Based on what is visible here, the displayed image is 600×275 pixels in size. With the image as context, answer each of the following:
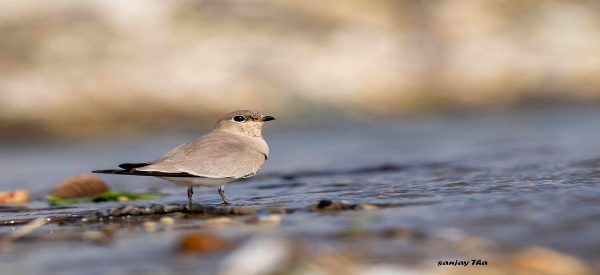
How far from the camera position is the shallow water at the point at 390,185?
167 inches

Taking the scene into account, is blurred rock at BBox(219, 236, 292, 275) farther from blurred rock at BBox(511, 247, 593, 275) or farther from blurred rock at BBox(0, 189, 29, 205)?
blurred rock at BBox(0, 189, 29, 205)

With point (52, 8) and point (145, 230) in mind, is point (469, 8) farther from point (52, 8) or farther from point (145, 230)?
point (145, 230)

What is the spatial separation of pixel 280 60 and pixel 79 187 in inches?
384

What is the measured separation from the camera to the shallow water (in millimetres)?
4254

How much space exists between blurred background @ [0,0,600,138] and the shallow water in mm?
860

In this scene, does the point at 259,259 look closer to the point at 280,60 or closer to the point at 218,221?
the point at 218,221

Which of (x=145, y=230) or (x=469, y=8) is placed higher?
(x=469, y=8)

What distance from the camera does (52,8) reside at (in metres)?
17.0

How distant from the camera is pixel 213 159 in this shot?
22.6ft

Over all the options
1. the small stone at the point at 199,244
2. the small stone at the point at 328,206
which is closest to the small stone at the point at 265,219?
the small stone at the point at 328,206

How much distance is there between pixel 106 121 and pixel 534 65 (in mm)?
8518

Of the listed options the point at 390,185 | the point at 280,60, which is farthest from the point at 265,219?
the point at 280,60

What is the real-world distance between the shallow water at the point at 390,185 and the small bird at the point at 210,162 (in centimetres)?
26

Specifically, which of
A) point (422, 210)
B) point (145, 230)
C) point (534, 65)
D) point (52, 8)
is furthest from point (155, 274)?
point (534, 65)
